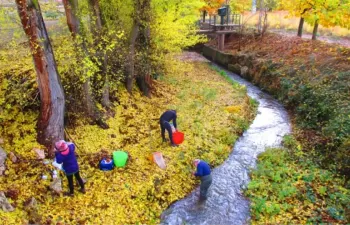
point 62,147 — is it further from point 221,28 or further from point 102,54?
point 221,28

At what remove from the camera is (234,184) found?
10.3 m

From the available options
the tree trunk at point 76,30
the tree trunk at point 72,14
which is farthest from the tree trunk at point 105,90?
the tree trunk at point 72,14

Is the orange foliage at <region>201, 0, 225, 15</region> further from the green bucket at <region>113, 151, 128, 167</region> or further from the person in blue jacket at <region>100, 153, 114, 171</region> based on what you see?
the person in blue jacket at <region>100, 153, 114, 171</region>

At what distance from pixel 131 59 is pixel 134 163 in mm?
6144

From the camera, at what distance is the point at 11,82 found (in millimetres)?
9953

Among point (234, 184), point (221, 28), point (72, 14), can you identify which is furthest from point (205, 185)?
point (221, 28)

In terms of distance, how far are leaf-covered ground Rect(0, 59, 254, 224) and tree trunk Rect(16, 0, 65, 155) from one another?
1.87 feet

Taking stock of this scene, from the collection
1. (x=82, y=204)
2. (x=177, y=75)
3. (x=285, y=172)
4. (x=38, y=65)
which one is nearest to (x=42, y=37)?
(x=38, y=65)

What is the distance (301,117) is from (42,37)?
12.6 m

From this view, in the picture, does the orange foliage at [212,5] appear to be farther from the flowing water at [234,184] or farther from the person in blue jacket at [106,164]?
the person in blue jacket at [106,164]

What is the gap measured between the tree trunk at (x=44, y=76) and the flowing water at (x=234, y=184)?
4561mm

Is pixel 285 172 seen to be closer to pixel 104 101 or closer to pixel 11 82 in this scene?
pixel 104 101

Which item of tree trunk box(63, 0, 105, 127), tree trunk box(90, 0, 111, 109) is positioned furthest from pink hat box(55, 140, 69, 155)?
tree trunk box(90, 0, 111, 109)

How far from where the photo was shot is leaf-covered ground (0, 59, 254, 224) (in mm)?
7867
